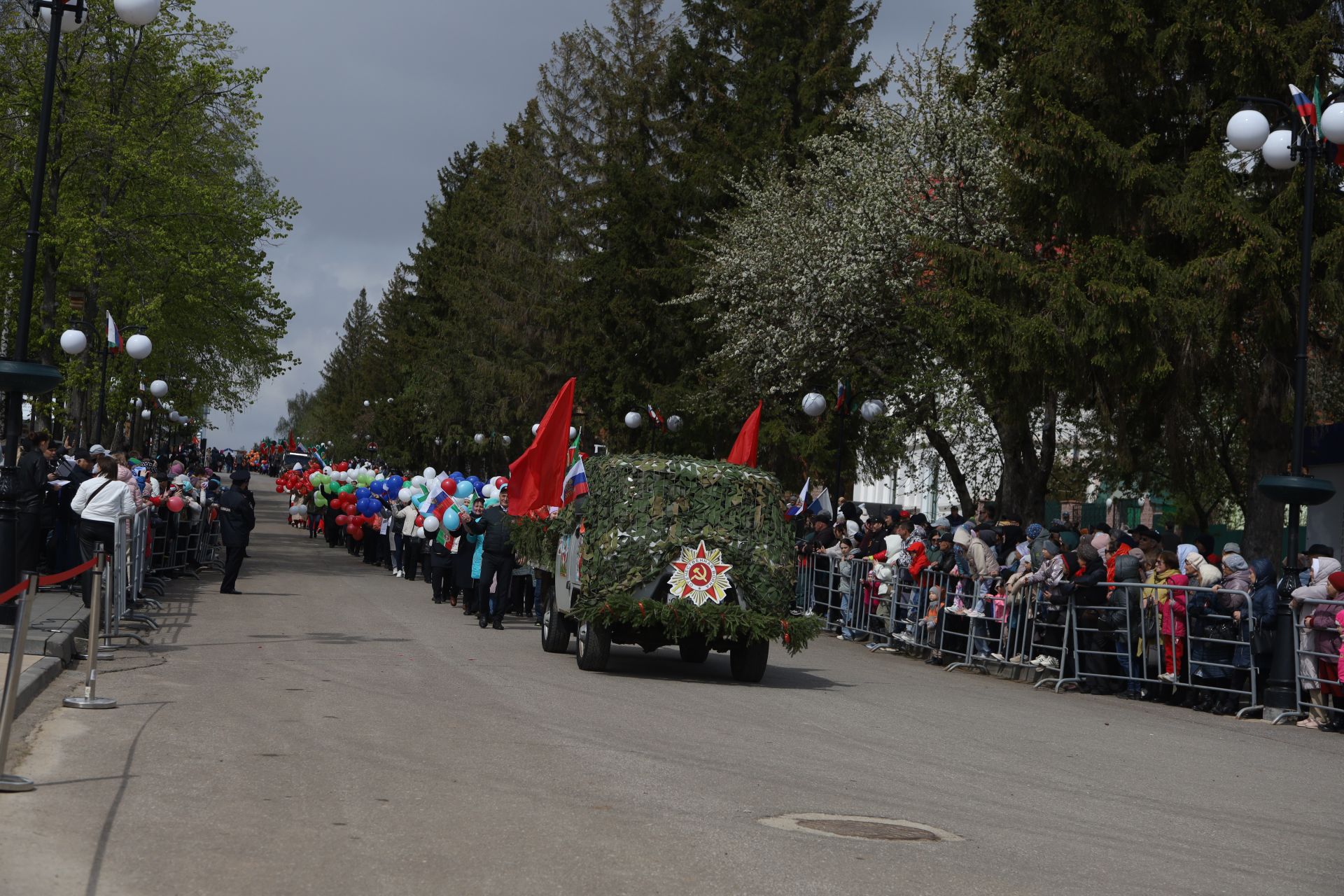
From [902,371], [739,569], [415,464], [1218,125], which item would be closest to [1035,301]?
[1218,125]

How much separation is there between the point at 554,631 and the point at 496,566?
3418 millimetres

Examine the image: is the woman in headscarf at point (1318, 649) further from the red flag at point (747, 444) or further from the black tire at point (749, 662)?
the red flag at point (747, 444)

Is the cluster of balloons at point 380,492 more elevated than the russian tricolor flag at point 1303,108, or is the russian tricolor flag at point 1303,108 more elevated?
the russian tricolor flag at point 1303,108

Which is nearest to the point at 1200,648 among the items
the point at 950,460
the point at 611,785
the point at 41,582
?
the point at 611,785

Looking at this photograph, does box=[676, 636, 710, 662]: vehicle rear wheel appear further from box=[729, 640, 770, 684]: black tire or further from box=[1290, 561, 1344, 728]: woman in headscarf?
box=[1290, 561, 1344, 728]: woman in headscarf

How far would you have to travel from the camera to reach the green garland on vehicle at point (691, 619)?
46.2 feet

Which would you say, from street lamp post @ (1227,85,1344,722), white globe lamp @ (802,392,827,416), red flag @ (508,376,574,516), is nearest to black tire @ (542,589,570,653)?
red flag @ (508,376,574,516)

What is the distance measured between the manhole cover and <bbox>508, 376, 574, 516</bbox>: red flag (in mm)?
9943

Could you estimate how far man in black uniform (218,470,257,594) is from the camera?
74.5 feet

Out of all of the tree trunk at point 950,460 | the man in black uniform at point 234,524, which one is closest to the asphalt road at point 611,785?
the man in black uniform at point 234,524

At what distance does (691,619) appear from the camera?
14102mm

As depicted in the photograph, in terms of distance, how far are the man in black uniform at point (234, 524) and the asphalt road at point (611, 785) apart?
24.8 feet

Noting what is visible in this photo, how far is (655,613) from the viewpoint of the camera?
14062mm

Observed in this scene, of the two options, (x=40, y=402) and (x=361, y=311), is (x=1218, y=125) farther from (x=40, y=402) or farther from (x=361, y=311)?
(x=361, y=311)
